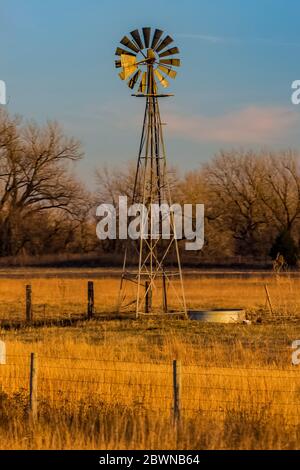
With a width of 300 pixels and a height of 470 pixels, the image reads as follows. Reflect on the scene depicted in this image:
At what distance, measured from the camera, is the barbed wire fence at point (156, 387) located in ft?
44.7

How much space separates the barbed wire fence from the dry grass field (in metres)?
0.02

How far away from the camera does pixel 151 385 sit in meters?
15.8

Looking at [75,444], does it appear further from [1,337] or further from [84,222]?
[84,222]

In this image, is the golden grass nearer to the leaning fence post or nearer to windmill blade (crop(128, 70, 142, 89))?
windmill blade (crop(128, 70, 142, 89))

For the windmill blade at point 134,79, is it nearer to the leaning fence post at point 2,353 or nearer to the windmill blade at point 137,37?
the windmill blade at point 137,37

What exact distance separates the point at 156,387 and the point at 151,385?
10cm

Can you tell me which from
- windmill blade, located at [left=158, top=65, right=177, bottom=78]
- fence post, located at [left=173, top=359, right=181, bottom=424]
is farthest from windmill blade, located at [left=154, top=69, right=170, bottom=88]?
fence post, located at [left=173, top=359, right=181, bottom=424]

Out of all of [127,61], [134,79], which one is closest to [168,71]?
[134,79]

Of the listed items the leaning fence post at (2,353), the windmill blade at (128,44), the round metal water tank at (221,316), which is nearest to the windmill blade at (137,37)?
the windmill blade at (128,44)

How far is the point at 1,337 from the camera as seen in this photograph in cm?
2569

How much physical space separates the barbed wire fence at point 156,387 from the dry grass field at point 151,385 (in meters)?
0.02

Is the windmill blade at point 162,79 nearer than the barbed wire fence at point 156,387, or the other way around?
the barbed wire fence at point 156,387

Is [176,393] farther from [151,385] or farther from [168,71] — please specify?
[168,71]

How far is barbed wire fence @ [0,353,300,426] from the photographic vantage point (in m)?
13.6
